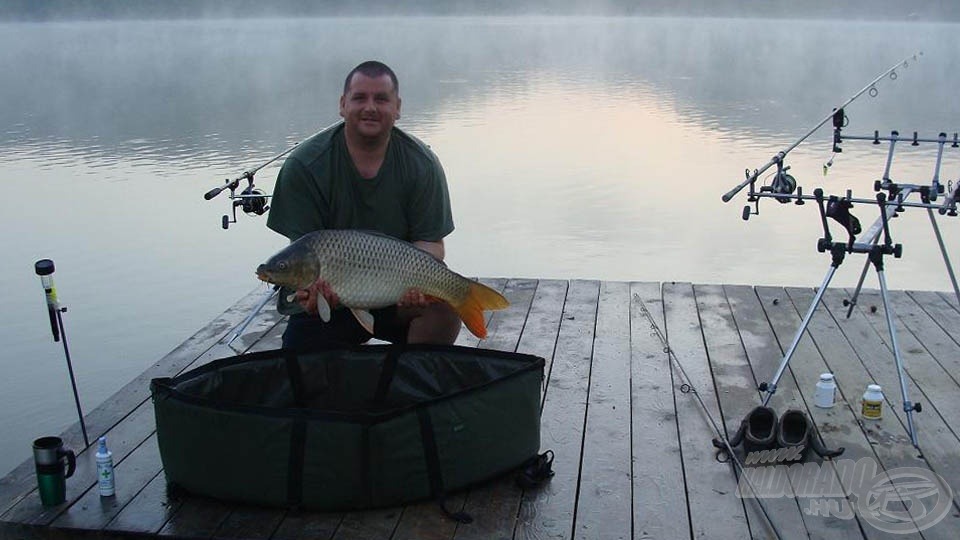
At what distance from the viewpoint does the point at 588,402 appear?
2.67 metres

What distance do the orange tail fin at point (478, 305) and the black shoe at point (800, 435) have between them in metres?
0.64

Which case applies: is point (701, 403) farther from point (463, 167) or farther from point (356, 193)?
point (463, 167)

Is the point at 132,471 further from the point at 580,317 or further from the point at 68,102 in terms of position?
the point at 68,102

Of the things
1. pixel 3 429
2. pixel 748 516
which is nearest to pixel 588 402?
pixel 748 516

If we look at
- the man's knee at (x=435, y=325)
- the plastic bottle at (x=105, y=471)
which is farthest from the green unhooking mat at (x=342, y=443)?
the man's knee at (x=435, y=325)

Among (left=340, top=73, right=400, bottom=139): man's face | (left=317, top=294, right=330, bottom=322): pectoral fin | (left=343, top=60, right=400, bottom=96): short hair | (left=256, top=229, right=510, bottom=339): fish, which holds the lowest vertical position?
(left=317, top=294, right=330, bottom=322): pectoral fin

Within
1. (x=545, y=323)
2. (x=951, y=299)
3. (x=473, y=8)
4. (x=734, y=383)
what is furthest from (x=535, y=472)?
(x=473, y=8)

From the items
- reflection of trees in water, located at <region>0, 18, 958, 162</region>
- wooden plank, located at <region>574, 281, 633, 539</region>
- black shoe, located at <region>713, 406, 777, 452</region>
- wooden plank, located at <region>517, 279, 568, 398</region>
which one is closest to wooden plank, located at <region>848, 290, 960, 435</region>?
black shoe, located at <region>713, 406, 777, 452</region>

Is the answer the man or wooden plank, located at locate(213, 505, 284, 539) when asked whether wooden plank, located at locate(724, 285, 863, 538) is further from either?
wooden plank, located at locate(213, 505, 284, 539)

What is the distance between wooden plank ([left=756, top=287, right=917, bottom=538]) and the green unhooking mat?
24.1 inches

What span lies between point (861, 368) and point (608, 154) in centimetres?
505

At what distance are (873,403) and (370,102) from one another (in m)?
1.31

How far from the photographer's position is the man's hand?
2.23 meters

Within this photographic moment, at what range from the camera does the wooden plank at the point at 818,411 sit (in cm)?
211
